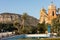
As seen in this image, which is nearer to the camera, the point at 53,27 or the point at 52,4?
the point at 53,27

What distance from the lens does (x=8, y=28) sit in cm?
5359

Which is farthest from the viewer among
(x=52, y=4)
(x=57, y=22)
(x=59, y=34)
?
(x=52, y=4)

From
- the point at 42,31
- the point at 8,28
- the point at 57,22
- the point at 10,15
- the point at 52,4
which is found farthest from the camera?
the point at 10,15

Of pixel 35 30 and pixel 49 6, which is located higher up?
pixel 49 6

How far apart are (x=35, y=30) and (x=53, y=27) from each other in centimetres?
689

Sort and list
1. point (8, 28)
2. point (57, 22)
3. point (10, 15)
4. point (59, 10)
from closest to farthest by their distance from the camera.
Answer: point (57, 22), point (59, 10), point (8, 28), point (10, 15)

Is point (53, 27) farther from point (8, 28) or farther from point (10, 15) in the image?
point (10, 15)

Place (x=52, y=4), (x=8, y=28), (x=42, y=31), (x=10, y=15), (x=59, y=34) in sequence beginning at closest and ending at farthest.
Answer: (x=59, y=34), (x=42, y=31), (x=8, y=28), (x=52, y=4), (x=10, y=15)

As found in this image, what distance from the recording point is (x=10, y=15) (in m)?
125

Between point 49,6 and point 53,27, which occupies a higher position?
point 49,6

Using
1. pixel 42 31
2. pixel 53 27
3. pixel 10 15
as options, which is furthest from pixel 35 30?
pixel 10 15

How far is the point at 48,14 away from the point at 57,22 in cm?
1740

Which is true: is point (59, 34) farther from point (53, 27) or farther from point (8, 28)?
point (8, 28)

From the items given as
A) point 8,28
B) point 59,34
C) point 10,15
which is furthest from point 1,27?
point 10,15
